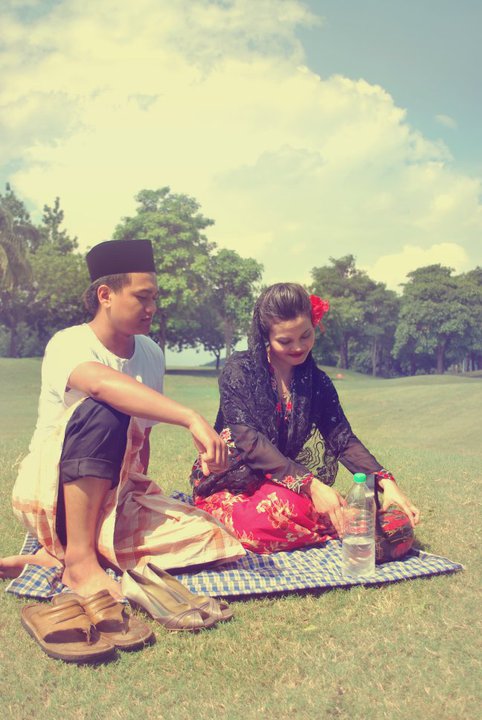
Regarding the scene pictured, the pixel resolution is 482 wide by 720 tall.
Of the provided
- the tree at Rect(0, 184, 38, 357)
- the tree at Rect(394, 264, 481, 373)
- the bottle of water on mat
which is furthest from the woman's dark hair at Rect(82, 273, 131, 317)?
the tree at Rect(394, 264, 481, 373)

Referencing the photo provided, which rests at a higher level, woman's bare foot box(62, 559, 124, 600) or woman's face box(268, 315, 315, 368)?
woman's face box(268, 315, 315, 368)

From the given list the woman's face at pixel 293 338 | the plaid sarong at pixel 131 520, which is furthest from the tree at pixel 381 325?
the plaid sarong at pixel 131 520

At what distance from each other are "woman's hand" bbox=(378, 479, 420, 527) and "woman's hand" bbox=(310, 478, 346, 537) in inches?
14.0

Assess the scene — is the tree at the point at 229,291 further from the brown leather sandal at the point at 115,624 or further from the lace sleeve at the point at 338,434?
the brown leather sandal at the point at 115,624

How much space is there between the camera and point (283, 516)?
4137 millimetres

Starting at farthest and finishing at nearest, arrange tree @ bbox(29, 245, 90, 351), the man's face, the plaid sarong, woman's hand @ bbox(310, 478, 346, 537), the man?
tree @ bbox(29, 245, 90, 351), the man's face, woman's hand @ bbox(310, 478, 346, 537), the plaid sarong, the man

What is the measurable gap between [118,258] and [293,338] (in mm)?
1161

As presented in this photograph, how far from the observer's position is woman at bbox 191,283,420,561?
4.09m

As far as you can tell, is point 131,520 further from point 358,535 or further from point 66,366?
point 358,535

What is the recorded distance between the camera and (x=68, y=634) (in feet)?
9.78

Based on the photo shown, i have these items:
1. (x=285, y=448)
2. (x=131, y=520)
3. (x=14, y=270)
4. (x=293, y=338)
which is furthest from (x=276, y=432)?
(x=14, y=270)

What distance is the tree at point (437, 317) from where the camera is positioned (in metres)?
54.5

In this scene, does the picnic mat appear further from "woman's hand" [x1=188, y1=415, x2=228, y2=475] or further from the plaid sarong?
"woman's hand" [x1=188, y1=415, x2=228, y2=475]

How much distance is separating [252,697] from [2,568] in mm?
1911
